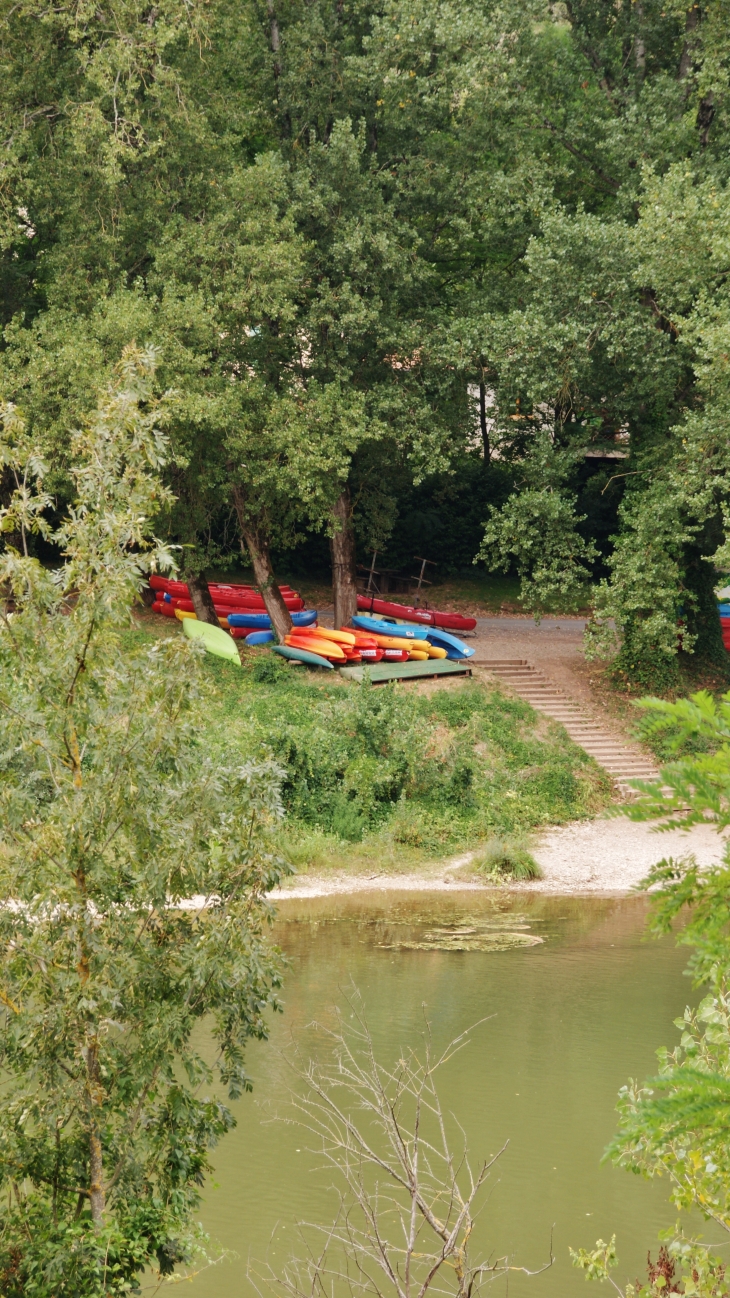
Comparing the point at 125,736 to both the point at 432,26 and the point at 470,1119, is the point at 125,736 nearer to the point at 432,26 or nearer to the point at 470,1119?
the point at 470,1119

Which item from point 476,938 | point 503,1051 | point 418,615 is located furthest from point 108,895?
point 418,615

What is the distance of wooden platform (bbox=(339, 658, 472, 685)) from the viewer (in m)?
22.8

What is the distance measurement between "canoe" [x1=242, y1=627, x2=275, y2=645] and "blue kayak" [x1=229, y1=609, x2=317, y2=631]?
64 centimetres

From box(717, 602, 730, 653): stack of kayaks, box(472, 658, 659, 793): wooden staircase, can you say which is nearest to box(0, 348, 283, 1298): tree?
box(472, 658, 659, 793): wooden staircase

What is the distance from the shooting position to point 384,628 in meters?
24.6

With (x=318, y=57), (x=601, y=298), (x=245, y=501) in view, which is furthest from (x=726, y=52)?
(x=245, y=501)

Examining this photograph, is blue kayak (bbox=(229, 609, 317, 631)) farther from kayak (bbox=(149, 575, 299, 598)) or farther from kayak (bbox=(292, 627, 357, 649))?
kayak (bbox=(292, 627, 357, 649))

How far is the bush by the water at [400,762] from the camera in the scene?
1970 centimetres

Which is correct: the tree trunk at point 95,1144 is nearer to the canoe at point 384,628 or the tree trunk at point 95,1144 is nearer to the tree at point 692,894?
the tree at point 692,894

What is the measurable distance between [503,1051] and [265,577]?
1276 centimetres

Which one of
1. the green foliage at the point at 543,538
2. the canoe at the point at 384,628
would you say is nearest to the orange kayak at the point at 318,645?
the canoe at the point at 384,628

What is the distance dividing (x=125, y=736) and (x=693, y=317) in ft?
50.5

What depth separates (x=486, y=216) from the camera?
23203 millimetres

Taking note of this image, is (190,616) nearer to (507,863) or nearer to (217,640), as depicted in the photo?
(217,640)
